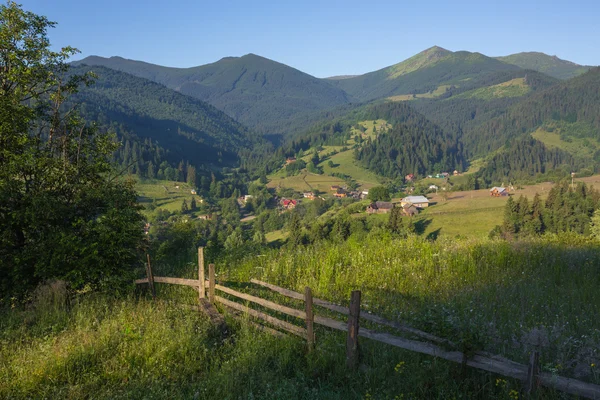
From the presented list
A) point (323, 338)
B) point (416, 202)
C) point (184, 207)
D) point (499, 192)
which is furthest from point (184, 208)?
point (323, 338)

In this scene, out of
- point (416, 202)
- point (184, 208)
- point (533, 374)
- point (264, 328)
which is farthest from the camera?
point (184, 208)

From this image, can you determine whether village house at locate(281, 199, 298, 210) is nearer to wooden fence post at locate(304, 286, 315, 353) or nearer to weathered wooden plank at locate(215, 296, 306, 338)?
weathered wooden plank at locate(215, 296, 306, 338)

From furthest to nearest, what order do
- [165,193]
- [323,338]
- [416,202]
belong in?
[165,193] < [416,202] < [323,338]

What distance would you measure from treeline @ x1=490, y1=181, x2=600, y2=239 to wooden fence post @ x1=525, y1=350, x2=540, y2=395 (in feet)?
214

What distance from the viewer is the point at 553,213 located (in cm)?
6975

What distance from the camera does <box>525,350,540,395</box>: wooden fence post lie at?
4.98 meters

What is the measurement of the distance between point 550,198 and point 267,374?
85569 mm

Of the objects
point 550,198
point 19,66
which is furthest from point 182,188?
point 19,66

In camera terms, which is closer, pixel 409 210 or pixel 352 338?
pixel 352 338

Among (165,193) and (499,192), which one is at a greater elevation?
(499,192)

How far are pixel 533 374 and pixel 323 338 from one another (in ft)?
11.2

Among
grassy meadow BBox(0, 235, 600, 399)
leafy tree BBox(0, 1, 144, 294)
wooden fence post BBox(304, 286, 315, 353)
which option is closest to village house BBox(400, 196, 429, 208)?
grassy meadow BBox(0, 235, 600, 399)

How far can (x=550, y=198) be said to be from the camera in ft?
250

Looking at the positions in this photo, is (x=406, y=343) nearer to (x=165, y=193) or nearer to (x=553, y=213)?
(x=553, y=213)
